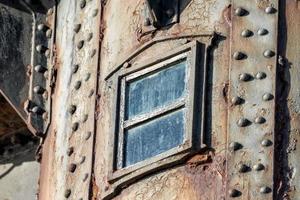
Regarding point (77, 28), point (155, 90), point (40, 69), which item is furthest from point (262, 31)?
point (40, 69)

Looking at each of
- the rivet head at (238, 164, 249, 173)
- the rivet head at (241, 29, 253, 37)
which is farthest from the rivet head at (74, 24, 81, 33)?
the rivet head at (238, 164, 249, 173)

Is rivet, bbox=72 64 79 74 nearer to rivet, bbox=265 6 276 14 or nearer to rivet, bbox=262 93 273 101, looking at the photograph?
rivet, bbox=265 6 276 14

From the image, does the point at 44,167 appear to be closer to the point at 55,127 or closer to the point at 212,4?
the point at 55,127

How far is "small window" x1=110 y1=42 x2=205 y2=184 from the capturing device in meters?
15.8

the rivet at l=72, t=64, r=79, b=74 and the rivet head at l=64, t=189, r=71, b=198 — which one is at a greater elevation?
the rivet at l=72, t=64, r=79, b=74

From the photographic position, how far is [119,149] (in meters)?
16.2

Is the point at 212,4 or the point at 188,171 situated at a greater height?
the point at 212,4

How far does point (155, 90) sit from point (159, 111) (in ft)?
0.58

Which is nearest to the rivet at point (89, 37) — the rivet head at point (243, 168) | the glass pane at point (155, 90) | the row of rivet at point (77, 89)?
the row of rivet at point (77, 89)

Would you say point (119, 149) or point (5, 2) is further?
point (5, 2)

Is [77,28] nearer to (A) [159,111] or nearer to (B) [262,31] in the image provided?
(A) [159,111]

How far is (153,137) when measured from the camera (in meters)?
16.0

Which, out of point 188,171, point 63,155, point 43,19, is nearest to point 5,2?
point 43,19

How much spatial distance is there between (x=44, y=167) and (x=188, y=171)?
5.76 ft
